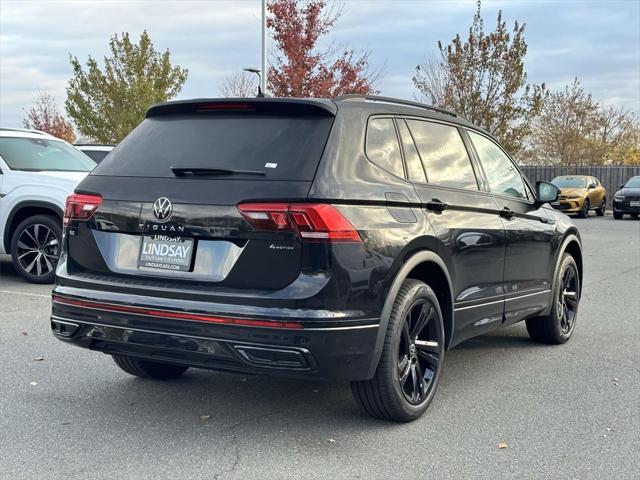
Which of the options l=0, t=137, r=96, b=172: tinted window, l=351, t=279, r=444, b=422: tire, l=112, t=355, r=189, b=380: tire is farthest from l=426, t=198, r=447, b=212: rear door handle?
l=0, t=137, r=96, b=172: tinted window

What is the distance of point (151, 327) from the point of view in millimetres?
3994

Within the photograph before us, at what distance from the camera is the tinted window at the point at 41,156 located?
32.1ft

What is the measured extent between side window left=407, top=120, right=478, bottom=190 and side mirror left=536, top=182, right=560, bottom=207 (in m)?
1.13

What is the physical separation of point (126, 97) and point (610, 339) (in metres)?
28.7

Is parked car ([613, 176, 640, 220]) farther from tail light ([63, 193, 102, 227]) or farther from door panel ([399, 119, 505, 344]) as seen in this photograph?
tail light ([63, 193, 102, 227])

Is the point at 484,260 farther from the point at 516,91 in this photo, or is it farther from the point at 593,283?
the point at 516,91

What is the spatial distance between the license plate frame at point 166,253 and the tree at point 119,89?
96.5 feet

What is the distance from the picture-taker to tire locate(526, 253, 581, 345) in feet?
21.0

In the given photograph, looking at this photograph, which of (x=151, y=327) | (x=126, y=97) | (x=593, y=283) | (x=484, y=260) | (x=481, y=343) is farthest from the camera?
(x=126, y=97)

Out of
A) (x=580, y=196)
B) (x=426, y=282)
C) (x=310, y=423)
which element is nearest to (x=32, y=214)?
(x=310, y=423)

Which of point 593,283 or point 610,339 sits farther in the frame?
point 593,283

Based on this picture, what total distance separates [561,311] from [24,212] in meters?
6.36

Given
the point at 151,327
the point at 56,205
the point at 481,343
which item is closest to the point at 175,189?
the point at 151,327

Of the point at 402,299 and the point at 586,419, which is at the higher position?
the point at 402,299
